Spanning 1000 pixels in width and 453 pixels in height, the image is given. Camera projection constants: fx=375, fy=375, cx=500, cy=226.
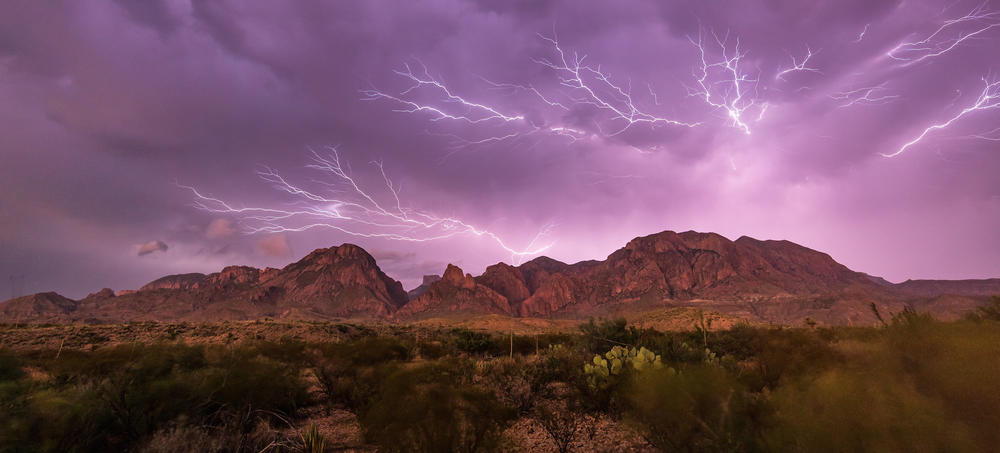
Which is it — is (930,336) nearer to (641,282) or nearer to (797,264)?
(641,282)

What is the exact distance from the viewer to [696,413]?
495 centimetres

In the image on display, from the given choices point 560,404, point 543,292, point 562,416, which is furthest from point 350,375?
point 543,292

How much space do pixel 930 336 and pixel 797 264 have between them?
755ft

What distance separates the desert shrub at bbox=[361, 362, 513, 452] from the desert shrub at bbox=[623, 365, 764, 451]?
2.26 m

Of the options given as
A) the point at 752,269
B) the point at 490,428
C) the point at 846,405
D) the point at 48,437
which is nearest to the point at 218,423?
the point at 48,437

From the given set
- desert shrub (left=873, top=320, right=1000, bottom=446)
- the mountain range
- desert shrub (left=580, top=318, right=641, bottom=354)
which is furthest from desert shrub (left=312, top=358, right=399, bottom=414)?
the mountain range

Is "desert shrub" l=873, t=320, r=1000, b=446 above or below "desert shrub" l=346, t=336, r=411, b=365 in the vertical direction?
above

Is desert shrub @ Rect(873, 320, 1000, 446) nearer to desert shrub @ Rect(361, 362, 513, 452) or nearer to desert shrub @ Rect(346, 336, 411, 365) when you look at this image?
desert shrub @ Rect(361, 362, 513, 452)

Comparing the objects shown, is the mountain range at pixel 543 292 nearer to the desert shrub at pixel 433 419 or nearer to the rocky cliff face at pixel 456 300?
the rocky cliff face at pixel 456 300

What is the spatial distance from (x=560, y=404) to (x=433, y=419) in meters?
5.04

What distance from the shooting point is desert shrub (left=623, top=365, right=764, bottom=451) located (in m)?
4.49

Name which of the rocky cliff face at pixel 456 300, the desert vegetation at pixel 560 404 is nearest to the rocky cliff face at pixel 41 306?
the rocky cliff face at pixel 456 300

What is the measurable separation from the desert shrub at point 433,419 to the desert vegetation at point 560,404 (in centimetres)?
3

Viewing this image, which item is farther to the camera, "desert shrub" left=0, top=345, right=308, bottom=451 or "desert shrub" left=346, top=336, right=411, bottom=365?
"desert shrub" left=346, top=336, right=411, bottom=365
